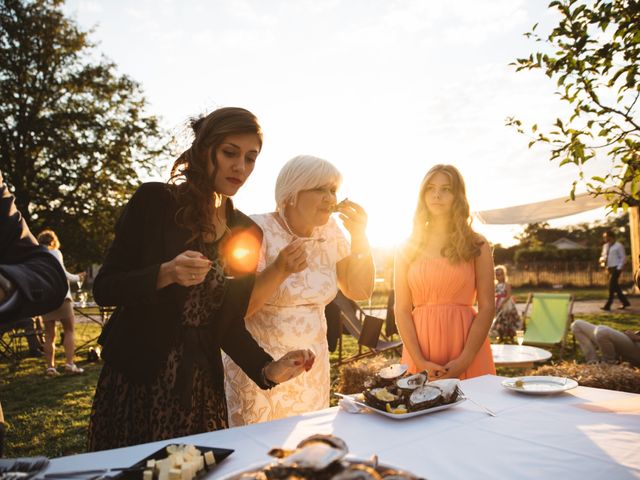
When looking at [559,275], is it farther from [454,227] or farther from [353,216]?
[353,216]

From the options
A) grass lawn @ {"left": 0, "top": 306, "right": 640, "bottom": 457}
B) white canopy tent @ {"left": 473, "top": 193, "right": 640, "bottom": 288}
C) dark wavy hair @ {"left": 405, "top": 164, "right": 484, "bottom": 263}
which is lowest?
grass lawn @ {"left": 0, "top": 306, "right": 640, "bottom": 457}

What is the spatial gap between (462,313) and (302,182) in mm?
1293

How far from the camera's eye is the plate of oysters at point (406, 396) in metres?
1.53

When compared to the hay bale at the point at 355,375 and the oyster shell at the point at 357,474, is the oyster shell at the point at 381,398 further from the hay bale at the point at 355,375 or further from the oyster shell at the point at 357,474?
the hay bale at the point at 355,375

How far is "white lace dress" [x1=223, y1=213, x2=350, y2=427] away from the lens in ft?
6.99

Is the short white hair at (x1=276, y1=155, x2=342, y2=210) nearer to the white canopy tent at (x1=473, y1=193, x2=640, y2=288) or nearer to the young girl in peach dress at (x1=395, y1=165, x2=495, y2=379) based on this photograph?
the young girl in peach dress at (x1=395, y1=165, x2=495, y2=379)

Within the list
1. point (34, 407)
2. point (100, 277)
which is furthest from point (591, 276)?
point (100, 277)

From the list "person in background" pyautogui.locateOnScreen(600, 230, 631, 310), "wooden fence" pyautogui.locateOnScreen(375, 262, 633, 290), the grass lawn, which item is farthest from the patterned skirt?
"wooden fence" pyautogui.locateOnScreen(375, 262, 633, 290)

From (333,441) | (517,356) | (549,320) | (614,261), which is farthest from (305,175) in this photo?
(614,261)

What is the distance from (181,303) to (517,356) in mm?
5212

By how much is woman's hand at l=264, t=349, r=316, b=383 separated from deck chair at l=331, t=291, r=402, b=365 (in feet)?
15.7

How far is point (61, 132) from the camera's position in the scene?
17.5 m

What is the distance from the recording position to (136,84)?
19688 mm

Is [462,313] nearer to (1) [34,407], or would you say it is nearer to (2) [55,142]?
(1) [34,407]
